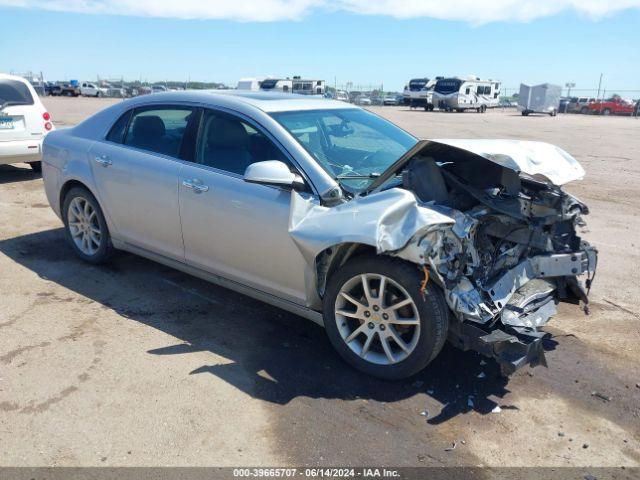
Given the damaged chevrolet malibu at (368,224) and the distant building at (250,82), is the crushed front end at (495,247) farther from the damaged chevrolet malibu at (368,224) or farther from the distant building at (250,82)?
the distant building at (250,82)

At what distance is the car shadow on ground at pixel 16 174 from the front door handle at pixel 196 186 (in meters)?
6.71

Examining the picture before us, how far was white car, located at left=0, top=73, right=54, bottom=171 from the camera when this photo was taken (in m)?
8.98

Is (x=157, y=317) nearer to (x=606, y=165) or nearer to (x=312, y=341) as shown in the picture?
(x=312, y=341)

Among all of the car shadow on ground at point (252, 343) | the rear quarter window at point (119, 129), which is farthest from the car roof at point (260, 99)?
the car shadow on ground at point (252, 343)

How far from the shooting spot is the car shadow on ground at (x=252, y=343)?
11.5 feet

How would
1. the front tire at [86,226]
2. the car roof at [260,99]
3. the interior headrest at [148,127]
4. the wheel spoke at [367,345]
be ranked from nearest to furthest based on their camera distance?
the wheel spoke at [367,345] < the car roof at [260,99] < the interior headrest at [148,127] < the front tire at [86,226]

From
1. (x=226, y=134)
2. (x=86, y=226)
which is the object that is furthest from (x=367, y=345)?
(x=86, y=226)

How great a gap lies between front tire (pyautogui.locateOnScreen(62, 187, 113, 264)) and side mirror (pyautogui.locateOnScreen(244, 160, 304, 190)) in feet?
7.37

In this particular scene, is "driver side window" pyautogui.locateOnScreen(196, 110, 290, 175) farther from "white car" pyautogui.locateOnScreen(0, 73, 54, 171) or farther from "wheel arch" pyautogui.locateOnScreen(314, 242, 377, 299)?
"white car" pyautogui.locateOnScreen(0, 73, 54, 171)

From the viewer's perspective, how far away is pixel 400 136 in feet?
16.2

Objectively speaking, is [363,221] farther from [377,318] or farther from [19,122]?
[19,122]

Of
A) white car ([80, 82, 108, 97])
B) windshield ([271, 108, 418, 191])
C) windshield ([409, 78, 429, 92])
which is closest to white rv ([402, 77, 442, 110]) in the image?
windshield ([409, 78, 429, 92])

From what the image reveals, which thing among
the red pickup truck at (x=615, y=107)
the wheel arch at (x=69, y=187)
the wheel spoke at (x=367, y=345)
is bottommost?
the red pickup truck at (x=615, y=107)

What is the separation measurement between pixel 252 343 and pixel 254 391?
62cm
